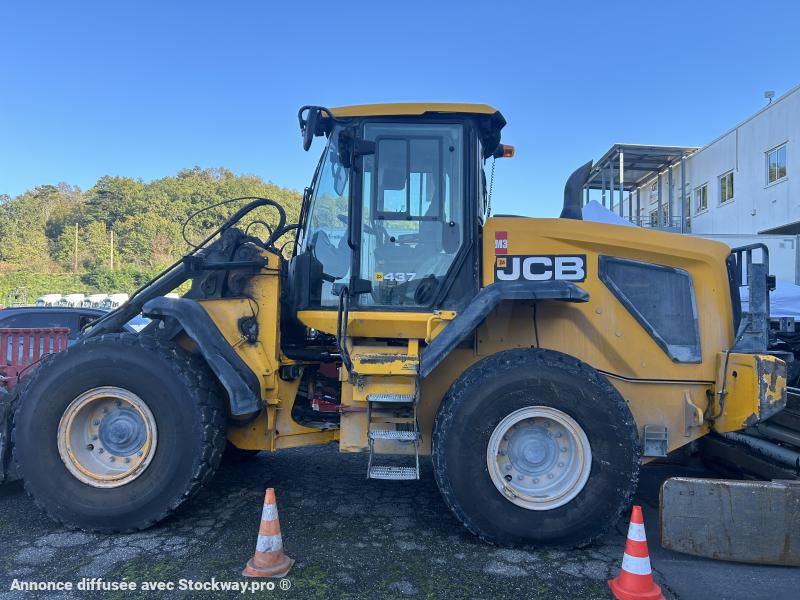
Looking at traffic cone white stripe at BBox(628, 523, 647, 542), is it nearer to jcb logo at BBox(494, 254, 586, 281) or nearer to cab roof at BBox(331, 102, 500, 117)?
jcb logo at BBox(494, 254, 586, 281)

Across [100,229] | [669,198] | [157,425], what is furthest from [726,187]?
[100,229]

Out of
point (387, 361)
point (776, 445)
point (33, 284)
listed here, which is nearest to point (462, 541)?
point (387, 361)

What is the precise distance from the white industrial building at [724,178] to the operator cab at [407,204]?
13354 millimetres

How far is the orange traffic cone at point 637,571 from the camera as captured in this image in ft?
8.84

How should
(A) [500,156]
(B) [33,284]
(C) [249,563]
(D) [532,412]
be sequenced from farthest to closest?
(B) [33,284] → (A) [500,156] → (D) [532,412] → (C) [249,563]

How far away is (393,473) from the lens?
3.37 meters

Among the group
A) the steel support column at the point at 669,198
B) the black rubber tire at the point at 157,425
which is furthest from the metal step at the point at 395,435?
the steel support column at the point at 669,198

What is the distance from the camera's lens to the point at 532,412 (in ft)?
10.9

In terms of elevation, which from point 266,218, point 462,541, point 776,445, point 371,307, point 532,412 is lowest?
point 462,541

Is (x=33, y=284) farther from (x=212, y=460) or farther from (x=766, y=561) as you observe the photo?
(x=766, y=561)

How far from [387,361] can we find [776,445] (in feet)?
9.95

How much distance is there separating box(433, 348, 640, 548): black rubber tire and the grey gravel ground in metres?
0.16

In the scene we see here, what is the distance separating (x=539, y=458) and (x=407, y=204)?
1857mm

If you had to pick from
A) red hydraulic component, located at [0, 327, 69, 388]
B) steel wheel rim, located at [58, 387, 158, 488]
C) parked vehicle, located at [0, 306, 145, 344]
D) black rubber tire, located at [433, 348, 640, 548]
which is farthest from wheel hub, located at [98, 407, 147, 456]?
parked vehicle, located at [0, 306, 145, 344]
